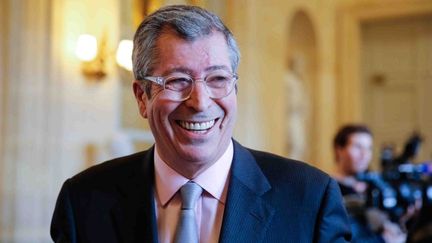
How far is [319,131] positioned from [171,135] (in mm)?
6085

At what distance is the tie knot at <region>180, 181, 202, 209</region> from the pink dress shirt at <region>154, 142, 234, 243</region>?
1cm

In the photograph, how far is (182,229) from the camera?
1571 mm

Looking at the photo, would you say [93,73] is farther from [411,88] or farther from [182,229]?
[411,88]

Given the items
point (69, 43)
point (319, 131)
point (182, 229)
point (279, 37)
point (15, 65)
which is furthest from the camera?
point (319, 131)

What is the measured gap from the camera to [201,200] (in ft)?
5.39

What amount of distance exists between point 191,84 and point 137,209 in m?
0.34

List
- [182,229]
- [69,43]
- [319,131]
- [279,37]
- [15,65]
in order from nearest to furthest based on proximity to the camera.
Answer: [182,229] < [15,65] < [69,43] < [279,37] < [319,131]

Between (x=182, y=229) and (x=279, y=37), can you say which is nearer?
(x=182, y=229)

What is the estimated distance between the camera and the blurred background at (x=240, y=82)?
13.1 feet

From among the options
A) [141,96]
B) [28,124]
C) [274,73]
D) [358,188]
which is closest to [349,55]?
[274,73]

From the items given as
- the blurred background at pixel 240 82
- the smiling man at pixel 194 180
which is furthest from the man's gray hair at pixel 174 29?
the blurred background at pixel 240 82

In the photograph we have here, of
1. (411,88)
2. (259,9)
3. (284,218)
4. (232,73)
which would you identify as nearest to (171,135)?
(232,73)

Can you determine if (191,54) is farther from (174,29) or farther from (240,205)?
(240,205)

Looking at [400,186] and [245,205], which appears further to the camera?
[400,186]
